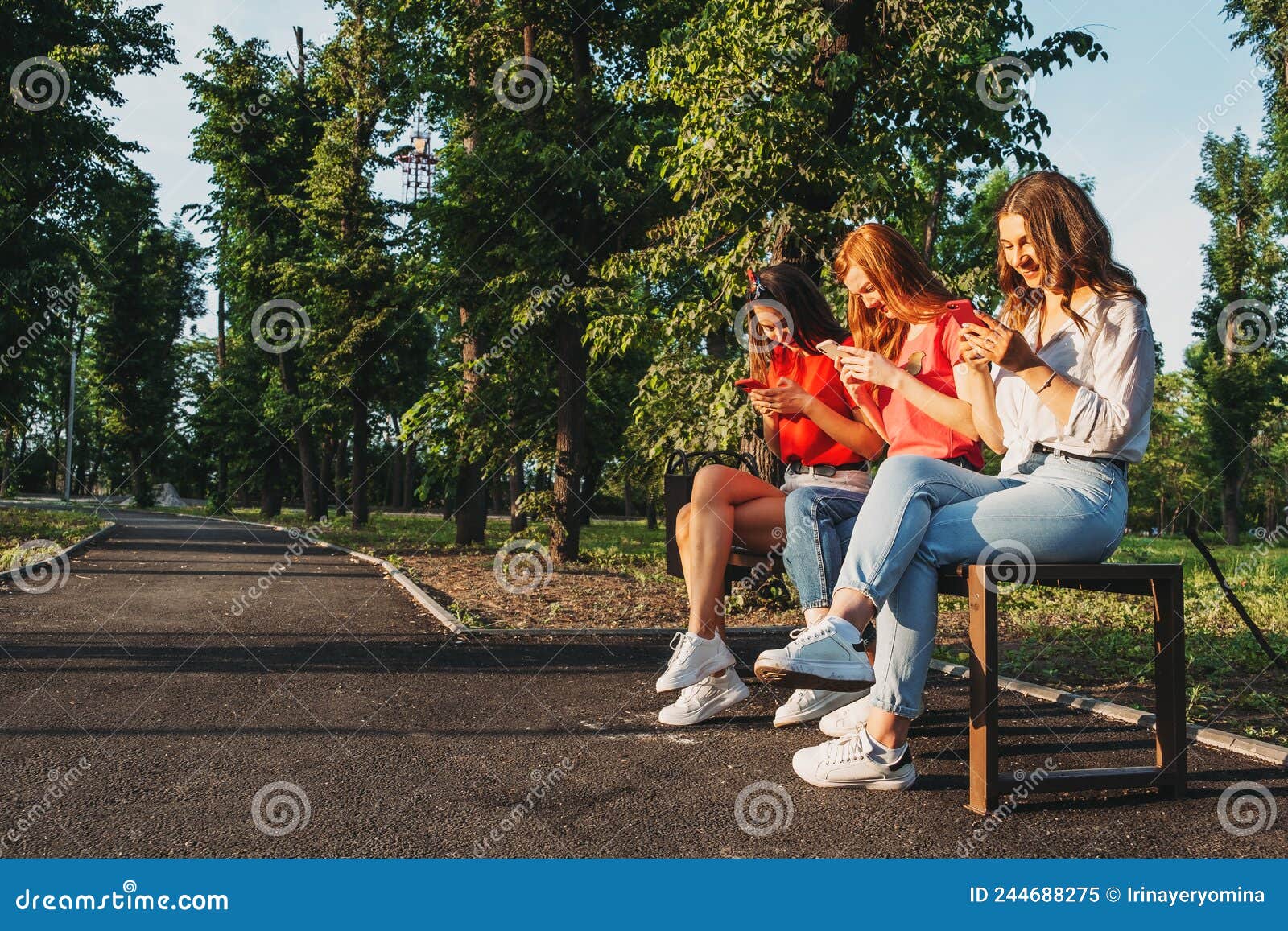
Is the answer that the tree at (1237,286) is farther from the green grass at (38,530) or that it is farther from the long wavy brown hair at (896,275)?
the long wavy brown hair at (896,275)

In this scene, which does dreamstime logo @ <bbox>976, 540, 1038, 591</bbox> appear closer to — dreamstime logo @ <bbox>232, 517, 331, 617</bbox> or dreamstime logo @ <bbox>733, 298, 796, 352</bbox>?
dreamstime logo @ <bbox>733, 298, 796, 352</bbox>

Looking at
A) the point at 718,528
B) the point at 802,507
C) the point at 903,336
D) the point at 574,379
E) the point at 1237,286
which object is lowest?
the point at 718,528

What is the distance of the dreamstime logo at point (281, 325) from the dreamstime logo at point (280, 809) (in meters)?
22.3

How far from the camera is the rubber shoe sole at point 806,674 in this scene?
2957 millimetres

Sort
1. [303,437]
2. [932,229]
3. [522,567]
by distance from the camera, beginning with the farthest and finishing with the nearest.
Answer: [303,437], [932,229], [522,567]

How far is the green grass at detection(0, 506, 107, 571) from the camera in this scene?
42.3 ft

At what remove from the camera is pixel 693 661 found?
4.23 meters

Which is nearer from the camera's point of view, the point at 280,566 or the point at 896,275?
the point at 896,275

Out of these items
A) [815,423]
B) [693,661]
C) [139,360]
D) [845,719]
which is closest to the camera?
[845,719]

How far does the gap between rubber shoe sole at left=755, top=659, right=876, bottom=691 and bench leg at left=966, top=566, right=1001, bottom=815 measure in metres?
0.36

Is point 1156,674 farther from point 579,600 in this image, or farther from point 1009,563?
point 579,600

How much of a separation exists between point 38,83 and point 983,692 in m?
17.0

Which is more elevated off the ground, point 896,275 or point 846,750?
point 896,275

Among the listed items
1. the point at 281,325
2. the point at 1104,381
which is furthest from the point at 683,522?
the point at 281,325
